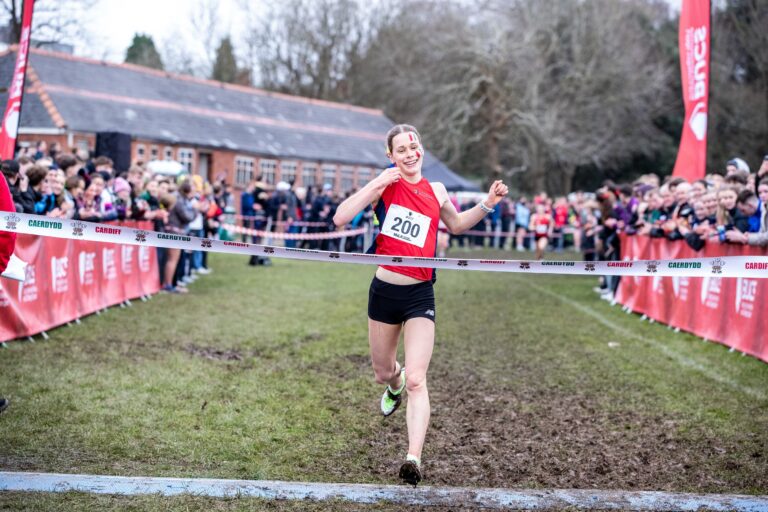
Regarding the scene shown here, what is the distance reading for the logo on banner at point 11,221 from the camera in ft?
18.6

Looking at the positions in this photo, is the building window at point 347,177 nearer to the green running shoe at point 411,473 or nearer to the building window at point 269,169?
the building window at point 269,169

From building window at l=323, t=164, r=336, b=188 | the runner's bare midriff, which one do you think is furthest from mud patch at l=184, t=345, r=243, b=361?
building window at l=323, t=164, r=336, b=188

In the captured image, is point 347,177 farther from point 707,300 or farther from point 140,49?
point 707,300

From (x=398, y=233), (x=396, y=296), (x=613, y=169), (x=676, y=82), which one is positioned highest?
(x=676, y=82)

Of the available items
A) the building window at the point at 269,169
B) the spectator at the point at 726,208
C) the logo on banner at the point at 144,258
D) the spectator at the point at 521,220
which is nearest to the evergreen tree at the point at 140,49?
the building window at the point at 269,169

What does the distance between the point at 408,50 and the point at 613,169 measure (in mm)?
14793

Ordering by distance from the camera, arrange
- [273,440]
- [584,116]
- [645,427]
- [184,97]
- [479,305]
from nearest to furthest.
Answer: [273,440] < [645,427] < [479,305] < [184,97] < [584,116]

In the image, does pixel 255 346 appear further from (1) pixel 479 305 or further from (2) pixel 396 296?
(1) pixel 479 305

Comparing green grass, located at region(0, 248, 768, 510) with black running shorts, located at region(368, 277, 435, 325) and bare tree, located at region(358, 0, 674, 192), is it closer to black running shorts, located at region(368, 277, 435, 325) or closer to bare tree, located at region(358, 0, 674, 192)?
black running shorts, located at region(368, 277, 435, 325)

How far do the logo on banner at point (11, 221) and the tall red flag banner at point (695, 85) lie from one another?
1162cm

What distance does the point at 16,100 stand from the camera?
33.2 feet

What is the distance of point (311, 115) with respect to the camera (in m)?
53.6

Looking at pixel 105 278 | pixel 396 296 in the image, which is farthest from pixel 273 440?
pixel 105 278

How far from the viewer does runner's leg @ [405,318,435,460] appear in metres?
5.45
